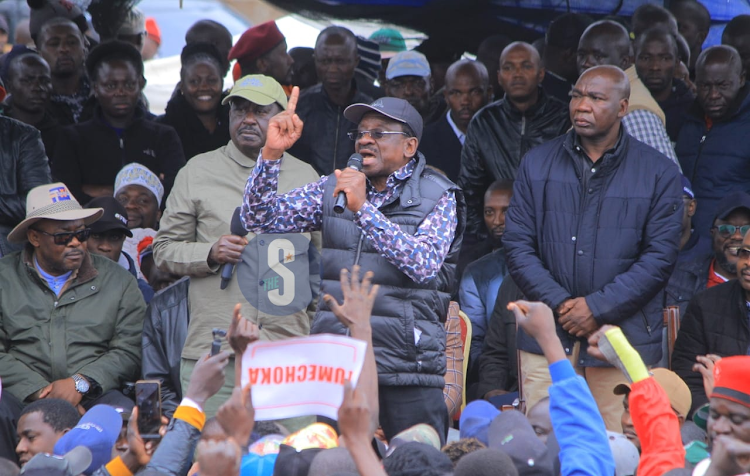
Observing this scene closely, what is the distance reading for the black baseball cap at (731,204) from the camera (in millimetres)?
7094

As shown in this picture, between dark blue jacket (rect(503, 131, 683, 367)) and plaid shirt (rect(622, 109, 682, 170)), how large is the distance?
3.00 ft

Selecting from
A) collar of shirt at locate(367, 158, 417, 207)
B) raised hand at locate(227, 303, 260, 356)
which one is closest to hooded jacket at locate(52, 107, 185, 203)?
collar of shirt at locate(367, 158, 417, 207)

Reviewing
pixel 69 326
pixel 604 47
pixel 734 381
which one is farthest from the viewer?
pixel 604 47

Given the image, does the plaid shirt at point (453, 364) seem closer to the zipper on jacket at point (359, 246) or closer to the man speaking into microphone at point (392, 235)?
the man speaking into microphone at point (392, 235)

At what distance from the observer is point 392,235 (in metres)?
4.94

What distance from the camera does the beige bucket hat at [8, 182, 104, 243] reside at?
6.64 m

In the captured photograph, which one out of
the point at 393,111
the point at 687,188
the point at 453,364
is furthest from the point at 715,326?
the point at 393,111

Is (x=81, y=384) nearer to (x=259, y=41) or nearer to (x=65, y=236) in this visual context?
(x=65, y=236)

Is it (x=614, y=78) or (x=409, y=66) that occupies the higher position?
(x=614, y=78)

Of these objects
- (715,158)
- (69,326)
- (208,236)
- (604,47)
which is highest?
(604,47)

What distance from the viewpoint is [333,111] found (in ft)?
27.5

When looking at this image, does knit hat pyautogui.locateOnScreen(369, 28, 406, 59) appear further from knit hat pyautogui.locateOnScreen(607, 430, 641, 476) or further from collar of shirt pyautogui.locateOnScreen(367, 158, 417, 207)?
knit hat pyautogui.locateOnScreen(607, 430, 641, 476)

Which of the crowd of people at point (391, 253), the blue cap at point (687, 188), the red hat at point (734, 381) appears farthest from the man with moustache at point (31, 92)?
the red hat at point (734, 381)

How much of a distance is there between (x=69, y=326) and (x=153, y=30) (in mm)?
6443
